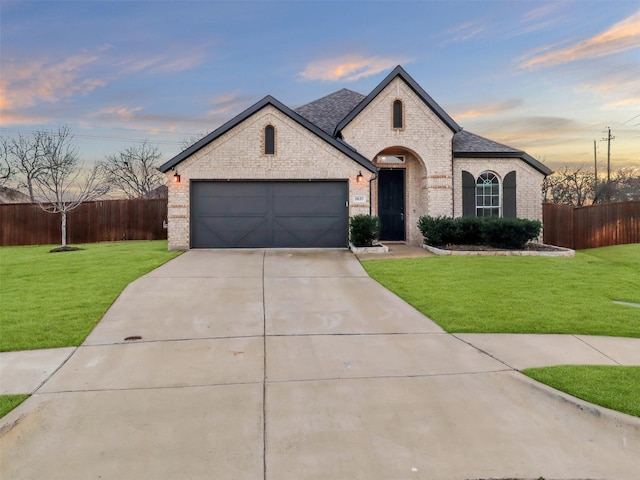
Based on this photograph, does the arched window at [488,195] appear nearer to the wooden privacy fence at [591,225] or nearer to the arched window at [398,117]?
the wooden privacy fence at [591,225]

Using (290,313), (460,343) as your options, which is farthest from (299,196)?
(460,343)

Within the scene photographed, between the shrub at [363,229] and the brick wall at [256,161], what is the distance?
1680 millimetres

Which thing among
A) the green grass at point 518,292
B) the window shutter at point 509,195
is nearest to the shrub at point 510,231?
the green grass at point 518,292

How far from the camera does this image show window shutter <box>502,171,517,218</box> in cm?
1770

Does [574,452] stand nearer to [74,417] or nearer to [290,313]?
[74,417]

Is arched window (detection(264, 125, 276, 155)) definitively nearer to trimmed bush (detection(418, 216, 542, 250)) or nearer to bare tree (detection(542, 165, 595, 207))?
trimmed bush (detection(418, 216, 542, 250))

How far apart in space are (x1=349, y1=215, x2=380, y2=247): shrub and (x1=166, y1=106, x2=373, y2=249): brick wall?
168 cm

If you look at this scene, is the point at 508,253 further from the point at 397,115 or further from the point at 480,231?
the point at 397,115

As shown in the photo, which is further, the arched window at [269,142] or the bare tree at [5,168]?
the bare tree at [5,168]

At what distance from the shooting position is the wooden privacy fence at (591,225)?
19359 mm

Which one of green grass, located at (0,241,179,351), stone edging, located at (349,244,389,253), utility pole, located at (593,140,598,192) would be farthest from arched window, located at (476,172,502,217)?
utility pole, located at (593,140,598,192)

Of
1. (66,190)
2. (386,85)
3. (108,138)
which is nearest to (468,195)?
(386,85)

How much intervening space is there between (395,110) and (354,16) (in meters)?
4.00

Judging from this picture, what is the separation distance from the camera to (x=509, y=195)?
1775 cm
